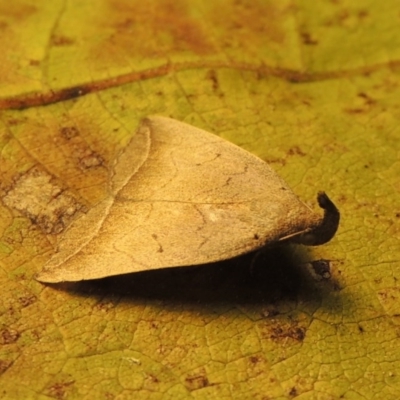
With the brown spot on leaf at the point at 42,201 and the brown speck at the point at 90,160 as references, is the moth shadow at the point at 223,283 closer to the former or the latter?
the brown spot on leaf at the point at 42,201

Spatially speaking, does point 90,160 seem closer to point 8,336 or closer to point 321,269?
point 8,336

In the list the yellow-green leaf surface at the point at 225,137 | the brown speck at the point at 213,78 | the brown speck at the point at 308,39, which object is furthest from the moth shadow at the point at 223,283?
the brown speck at the point at 308,39

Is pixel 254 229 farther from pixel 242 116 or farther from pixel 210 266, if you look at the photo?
pixel 242 116

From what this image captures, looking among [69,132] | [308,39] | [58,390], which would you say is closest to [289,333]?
[58,390]

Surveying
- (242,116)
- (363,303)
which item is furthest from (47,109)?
(363,303)

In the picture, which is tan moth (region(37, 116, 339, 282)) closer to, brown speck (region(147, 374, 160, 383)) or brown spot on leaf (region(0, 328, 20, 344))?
brown spot on leaf (region(0, 328, 20, 344))

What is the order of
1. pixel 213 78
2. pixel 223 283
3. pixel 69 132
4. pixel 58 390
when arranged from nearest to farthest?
pixel 58 390
pixel 223 283
pixel 69 132
pixel 213 78
